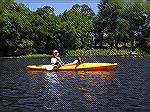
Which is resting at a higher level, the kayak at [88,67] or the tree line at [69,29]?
the tree line at [69,29]

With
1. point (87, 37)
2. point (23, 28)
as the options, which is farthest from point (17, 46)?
point (87, 37)

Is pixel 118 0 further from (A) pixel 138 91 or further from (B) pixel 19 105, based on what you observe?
(B) pixel 19 105

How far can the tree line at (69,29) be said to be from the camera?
203 ft

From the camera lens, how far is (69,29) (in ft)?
209

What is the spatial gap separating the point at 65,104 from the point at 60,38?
2003 inches

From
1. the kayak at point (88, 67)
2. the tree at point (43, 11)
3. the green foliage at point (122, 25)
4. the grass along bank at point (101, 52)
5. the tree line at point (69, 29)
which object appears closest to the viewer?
the kayak at point (88, 67)

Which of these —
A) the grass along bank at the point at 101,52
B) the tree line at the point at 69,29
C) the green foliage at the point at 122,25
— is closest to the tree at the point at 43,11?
the tree line at the point at 69,29

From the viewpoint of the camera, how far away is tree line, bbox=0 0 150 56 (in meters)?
61.8

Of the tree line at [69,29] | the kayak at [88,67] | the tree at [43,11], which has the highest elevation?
the tree at [43,11]

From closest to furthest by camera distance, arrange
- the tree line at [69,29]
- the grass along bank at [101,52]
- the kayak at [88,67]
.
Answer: the kayak at [88,67] < the grass along bank at [101,52] < the tree line at [69,29]

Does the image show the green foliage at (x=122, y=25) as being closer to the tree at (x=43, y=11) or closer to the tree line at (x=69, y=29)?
the tree line at (x=69, y=29)

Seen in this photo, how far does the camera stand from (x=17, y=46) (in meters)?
62.3

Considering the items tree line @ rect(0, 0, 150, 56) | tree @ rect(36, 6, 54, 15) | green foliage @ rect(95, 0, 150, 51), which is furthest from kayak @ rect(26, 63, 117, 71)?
tree @ rect(36, 6, 54, 15)

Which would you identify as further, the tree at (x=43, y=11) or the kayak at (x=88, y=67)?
the tree at (x=43, y=11)
